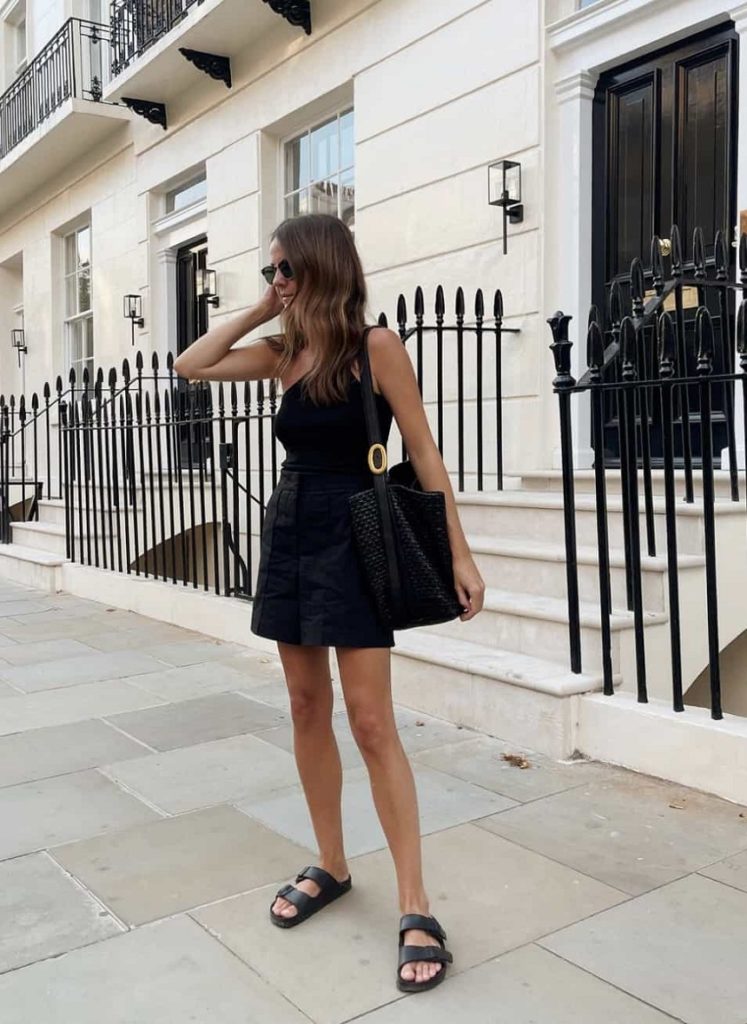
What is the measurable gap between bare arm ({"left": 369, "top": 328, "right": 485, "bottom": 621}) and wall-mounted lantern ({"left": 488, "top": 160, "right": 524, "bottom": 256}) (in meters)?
4.47

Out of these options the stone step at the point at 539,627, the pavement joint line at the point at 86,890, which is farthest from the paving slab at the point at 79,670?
the pavement joint line at the point at 86,890

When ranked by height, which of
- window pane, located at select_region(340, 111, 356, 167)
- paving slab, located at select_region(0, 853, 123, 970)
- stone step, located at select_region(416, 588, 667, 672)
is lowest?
paving slab, located at select_region(0, 853, 123, 970)

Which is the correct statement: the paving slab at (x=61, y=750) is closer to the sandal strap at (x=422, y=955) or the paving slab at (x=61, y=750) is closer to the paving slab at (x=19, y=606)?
the sandal strap at (x=422, y=955)

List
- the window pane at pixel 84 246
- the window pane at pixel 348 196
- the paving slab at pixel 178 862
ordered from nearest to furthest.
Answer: the paving slab at pixel 178 862 → the window pane at pixel 348 196 → the window pane at pixel 84 246

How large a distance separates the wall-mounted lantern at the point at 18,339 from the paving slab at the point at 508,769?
13.0 meters

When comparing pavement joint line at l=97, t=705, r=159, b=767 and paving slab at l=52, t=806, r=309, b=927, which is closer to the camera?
paving slab at l=52, t=806, r=309, b=927

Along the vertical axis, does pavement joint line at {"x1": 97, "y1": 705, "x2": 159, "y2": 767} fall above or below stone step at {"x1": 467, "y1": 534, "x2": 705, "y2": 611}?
below

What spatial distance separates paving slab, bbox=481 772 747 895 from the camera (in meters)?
2.79

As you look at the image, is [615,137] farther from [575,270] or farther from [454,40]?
[454,40]

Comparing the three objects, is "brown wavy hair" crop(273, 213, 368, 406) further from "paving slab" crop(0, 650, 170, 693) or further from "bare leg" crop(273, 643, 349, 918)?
"paving slab" crop(0, 650, 170, 693)

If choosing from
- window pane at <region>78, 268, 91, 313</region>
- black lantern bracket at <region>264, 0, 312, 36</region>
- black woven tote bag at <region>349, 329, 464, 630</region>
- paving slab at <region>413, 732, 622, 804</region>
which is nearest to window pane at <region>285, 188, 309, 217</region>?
black lantern bracket at <region>264, 0, 312, 36</region>

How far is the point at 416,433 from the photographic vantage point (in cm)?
237

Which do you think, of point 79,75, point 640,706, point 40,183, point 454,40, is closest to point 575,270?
point 454,40

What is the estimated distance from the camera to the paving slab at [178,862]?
8.67 feet
